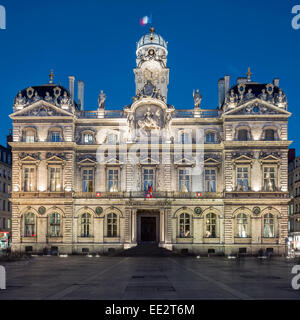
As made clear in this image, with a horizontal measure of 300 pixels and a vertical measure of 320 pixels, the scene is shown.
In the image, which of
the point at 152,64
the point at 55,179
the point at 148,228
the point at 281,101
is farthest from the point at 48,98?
the point at 281,101

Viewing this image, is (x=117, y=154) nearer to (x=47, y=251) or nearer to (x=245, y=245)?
(x=47, y=251)

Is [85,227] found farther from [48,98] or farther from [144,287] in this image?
[144,287]

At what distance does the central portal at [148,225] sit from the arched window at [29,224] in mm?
13955

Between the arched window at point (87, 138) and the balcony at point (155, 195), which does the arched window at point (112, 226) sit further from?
the arched window at point (87, 138)

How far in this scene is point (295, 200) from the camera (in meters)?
80.9

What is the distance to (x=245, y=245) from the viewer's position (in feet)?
188

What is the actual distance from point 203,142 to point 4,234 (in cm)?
3964

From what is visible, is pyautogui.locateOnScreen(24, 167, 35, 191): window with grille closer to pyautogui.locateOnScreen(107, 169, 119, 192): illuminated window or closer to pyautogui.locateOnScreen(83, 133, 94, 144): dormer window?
pyautogui.locateOnScreen(83, 133, 94, 144): dormer window

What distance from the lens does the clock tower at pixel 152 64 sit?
65500 millimetres

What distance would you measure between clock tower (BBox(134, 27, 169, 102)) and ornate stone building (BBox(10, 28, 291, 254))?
650cm

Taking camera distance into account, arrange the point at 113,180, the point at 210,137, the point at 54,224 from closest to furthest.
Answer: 1. the point at 54,224
2. the point at 113,180
3. the point at 210,137

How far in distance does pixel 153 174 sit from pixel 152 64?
1722 cm

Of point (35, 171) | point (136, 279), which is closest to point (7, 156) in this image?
point (35, 171)

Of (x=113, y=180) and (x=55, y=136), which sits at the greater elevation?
(x=55, y=136)
